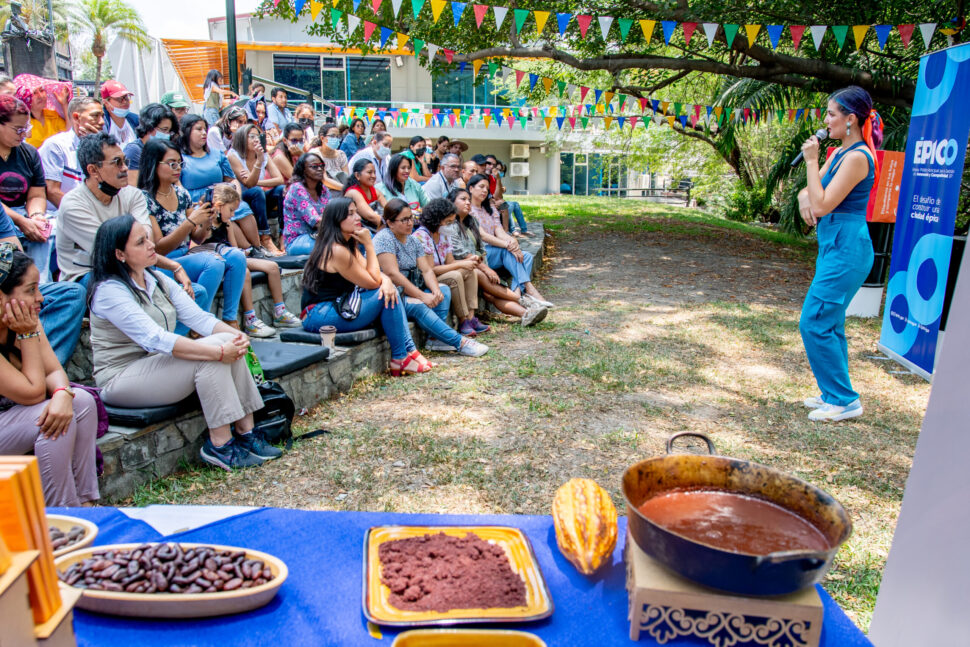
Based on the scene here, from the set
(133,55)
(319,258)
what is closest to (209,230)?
(319,258)

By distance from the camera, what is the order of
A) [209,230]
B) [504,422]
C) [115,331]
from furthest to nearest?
[209,230] < [504,422] < [115,331]

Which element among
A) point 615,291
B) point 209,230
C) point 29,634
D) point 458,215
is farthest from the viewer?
A: point 615,291

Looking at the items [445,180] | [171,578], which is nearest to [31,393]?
[171,578]

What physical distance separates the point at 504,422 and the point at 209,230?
2.52 meters

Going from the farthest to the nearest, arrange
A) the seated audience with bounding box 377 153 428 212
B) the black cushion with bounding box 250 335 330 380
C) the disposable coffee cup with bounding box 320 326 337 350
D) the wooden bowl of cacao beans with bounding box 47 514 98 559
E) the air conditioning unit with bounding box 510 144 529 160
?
the air conditioning unit with bounding box 510 144 529 160 < the seated audience with bounding box 377 153 428 212 < the disposable coffee cup with bounding box 320 326 337 350 < the black cushion with bounding box 250 335 330 380 < the wooden bowl of cacao beans with bounding box 47 514 98 559

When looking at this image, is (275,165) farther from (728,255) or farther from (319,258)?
(728,255)

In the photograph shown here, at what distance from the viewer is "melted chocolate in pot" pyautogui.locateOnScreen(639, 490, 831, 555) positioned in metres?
1.37

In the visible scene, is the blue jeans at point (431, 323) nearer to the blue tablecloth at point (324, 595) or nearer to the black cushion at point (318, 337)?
the black cushion at point (318, 337)

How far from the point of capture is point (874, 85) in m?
9.31

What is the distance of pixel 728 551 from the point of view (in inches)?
47.3

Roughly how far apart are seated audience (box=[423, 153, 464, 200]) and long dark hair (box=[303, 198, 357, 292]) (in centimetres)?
301

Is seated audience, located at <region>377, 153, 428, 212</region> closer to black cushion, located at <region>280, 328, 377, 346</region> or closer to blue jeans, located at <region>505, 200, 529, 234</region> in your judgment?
black cushion, located at <region>280, 328, 377, 346</region>

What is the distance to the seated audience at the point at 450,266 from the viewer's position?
6227mm

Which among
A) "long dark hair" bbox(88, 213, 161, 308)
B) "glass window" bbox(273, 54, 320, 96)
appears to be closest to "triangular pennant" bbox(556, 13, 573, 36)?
"long dark hair" bbox(88, 213, 161, 308)
